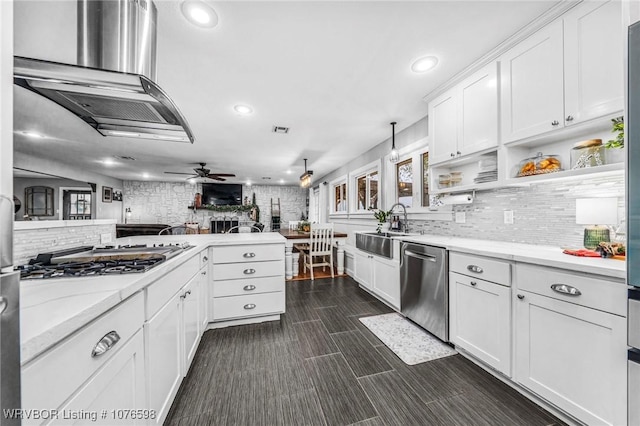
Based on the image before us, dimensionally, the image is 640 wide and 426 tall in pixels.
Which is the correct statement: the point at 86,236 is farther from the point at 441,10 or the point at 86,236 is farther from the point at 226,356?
the point at 441,10

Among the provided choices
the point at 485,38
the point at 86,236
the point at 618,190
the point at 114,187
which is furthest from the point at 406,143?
the point at 114,187

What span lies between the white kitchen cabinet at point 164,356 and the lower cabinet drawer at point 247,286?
865mm

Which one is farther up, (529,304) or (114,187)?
(114,187)

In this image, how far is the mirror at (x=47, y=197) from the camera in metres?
1.22

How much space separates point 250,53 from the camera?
72.0 inches

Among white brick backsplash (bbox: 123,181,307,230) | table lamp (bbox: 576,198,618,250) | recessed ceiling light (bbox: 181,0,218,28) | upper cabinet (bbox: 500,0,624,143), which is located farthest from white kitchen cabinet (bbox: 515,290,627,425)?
white brick backsplash (bbox: 123,181,307,230)

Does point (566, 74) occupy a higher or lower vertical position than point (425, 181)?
higher

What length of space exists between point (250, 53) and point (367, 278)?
9.61 feet

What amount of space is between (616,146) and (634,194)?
2.22ft

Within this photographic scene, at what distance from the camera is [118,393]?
819 millimetres

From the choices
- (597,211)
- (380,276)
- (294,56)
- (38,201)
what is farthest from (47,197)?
(597,211)

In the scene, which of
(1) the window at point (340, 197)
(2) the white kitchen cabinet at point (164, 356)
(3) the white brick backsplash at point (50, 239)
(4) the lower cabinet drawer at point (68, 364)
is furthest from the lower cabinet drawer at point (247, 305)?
(1) the window at point (340, 197)

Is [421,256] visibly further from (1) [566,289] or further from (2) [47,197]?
(2) [47,197]

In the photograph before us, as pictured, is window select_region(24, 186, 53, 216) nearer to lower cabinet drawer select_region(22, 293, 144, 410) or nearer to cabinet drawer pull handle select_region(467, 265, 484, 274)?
lower cabinet drawer select_region(22, 293, 144, 410)
